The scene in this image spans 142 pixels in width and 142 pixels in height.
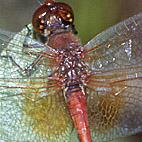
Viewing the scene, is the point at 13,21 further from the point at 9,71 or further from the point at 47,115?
the point at 47,115

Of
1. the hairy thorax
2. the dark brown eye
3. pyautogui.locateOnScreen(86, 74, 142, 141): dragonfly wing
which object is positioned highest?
the dark brown eye

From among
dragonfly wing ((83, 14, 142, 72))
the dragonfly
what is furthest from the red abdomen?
dragonfly wing ((83, 14, 142, 72))

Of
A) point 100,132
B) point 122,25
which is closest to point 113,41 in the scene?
point 122,25

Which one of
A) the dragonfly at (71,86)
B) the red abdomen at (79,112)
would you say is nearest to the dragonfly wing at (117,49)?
the dragonfly at (71,86)

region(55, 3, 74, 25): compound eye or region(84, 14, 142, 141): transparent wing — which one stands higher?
region(55, 3, 74, 25): compound eye

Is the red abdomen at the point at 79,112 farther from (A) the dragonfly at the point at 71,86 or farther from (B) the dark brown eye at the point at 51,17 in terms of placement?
(B) the dark brown eye at the point at 51,17

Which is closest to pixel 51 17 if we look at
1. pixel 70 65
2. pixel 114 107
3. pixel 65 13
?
pixel 65 13

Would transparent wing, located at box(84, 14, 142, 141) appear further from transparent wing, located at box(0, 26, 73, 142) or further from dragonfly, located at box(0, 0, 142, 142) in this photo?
transparent wing, located at box(0, 26, 73, 142)
